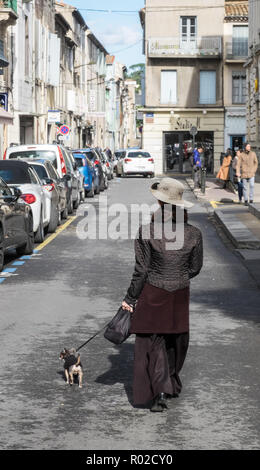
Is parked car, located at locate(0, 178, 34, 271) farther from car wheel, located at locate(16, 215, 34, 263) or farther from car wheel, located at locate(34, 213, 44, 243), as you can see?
car wheel, located at locate(34, 213, 44, 243)

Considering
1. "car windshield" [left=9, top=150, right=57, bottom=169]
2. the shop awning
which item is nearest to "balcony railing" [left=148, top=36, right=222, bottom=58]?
the shop awning

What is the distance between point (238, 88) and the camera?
61.4 m

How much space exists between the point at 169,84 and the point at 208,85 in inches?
102

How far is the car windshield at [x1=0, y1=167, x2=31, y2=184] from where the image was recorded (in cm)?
1711

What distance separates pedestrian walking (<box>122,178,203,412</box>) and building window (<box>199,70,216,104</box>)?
5597 cm

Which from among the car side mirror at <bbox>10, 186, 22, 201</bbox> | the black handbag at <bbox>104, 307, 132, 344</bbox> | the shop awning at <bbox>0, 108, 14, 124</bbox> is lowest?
the black handbag at <bbox>104, 307, 132, 344</bbox>

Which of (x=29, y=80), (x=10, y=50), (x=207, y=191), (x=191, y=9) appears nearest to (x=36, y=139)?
(x=29, y=80)

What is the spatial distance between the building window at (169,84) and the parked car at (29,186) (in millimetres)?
44238

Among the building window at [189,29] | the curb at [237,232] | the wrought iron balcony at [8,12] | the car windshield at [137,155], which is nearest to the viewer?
the curb at [237,232]

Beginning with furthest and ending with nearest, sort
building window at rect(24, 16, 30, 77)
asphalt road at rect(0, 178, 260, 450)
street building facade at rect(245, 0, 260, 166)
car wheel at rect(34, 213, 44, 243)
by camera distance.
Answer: building window at rect(24, 16, 30, 77), street building facade at rect(245, 0, 260, 166), car wheel at rect(34, 213, 44, 243), asphalt road at rect(0, 178, 260, 450)

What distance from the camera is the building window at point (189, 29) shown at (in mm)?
61094

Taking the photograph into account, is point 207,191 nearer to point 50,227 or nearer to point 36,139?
point 36,139

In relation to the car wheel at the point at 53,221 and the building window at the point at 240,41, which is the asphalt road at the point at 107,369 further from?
the building window at the point at 240,41

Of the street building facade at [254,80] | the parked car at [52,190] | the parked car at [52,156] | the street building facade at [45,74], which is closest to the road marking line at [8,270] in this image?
the parked car at [52,190]
